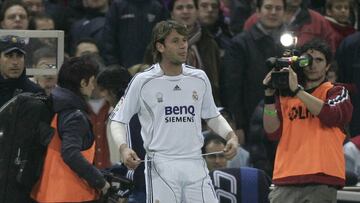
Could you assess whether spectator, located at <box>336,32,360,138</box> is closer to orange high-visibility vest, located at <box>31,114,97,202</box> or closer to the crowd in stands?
the crowd in stands

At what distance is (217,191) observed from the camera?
11.4 metres

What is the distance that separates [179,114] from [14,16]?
15.1 feet

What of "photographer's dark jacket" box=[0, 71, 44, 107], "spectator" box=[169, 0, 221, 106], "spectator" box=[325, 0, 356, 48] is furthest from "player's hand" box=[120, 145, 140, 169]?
"spectator" box=[325, 0, 356, 48]

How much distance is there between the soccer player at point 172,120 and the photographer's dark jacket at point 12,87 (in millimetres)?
1694

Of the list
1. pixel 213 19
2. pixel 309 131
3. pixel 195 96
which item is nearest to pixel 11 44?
pixel 195 96

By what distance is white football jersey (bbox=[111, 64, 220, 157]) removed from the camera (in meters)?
10.0

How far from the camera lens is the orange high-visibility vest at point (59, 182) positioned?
10.6 metres

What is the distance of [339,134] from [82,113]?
6.90 feet

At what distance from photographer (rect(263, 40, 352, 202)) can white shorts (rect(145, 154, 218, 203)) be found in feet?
2.84

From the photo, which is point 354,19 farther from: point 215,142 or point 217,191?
point 217,191

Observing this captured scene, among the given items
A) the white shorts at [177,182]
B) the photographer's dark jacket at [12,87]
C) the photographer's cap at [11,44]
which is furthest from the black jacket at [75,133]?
the photographer's cap at [11,44]

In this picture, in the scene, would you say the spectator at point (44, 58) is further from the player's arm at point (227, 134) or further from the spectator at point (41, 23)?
the player's arm at point (227, 134)

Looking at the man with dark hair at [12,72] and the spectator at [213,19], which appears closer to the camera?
the man with dark hair at [12,72]

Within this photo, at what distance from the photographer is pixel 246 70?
14086mm
